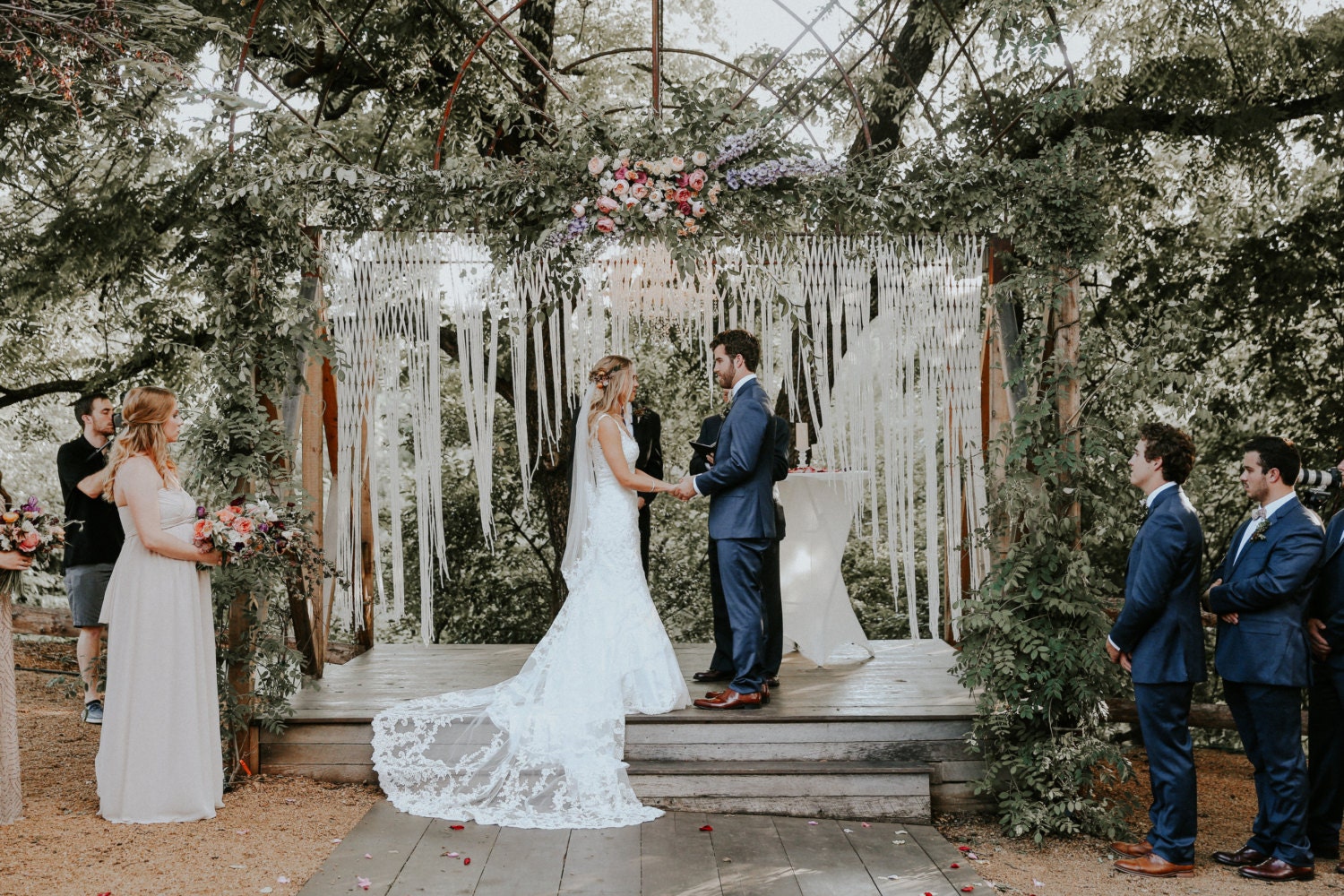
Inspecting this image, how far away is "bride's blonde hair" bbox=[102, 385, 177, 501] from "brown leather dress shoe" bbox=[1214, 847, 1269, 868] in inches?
160

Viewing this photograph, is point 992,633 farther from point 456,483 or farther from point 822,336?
point 456,483

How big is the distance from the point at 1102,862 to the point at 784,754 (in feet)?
4.11

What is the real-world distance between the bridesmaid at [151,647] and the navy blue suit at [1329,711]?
4.05 metres

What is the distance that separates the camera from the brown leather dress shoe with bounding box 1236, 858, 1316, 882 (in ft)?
11.8

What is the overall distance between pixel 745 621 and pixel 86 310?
6937mm

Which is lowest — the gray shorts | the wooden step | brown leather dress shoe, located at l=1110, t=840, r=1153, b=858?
brown leather dress shoe, located at l=1110, t=840, r=1153, b=858

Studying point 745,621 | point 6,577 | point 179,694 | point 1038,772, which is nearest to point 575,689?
point 745,621

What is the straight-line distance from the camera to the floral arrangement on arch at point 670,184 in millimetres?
4336

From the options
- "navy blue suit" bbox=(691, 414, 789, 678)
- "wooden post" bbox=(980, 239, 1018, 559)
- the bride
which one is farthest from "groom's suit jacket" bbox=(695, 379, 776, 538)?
"wooden post" bbox=(980, 239, 1018, 559)

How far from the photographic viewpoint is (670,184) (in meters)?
4.37

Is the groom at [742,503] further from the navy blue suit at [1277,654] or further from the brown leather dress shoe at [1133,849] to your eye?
the navy blue suit at [1277,654]

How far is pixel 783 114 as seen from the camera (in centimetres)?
452

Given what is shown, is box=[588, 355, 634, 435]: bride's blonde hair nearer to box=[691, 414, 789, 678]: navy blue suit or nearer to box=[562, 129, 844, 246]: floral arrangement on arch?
box=[691, 414, 789, 678]: navy blue suit

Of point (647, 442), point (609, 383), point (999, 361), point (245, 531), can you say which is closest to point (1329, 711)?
point (999, 361)
